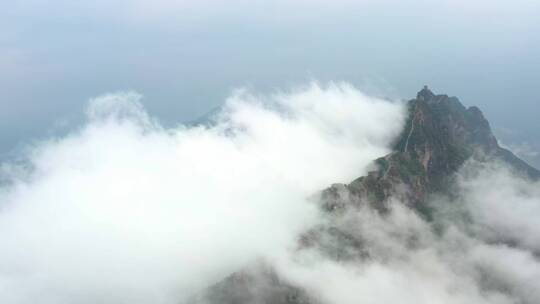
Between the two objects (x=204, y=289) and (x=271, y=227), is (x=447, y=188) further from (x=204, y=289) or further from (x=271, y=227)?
(x=204, y=289)

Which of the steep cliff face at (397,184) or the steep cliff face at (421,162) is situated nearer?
the steep cliff face at (397,184)

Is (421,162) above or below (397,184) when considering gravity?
above

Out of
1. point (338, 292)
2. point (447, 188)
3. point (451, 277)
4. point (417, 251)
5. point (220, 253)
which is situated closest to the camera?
point (338, 292)

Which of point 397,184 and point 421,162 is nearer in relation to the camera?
point 397,184

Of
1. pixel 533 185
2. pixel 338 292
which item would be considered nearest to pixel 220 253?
pixel 338 292

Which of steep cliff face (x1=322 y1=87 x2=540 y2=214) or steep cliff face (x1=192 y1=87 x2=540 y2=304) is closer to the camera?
steep cliff face (x1=192 y1=87 x2=540 y2=304)
